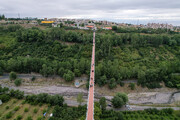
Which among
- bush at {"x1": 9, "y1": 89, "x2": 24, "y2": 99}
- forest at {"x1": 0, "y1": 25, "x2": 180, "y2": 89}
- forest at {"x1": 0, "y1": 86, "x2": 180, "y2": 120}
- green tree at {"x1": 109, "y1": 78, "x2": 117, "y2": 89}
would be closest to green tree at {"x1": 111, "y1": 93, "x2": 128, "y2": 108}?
forest at {"x1": 0, "y1": 86, "x2": 180, "y2": 120}

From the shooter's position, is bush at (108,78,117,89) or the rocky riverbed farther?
bush at (108,78,117,89)

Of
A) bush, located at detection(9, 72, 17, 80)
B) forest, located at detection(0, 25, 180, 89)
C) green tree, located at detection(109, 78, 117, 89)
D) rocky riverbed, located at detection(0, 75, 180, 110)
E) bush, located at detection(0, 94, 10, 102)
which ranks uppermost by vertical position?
forest, located at detection(0, 25, 180, 89)

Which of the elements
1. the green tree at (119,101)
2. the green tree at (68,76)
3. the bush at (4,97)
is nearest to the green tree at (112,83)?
the green tree at (119,101)

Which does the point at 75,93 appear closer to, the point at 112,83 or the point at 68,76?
the point at 68,76

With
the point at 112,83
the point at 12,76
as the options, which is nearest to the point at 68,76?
the point at 112,83

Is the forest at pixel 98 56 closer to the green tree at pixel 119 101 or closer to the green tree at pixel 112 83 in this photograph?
the green tree at pixel 112 83

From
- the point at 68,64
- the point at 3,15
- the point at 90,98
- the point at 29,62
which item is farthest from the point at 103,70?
the point at 3,15

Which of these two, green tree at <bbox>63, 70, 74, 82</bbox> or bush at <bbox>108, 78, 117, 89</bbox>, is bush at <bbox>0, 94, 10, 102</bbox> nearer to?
green tree at <bbox>63, 70, 74, 82</bbox>

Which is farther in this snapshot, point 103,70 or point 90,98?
point 103,70

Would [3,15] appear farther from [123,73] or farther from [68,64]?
[123,73]
